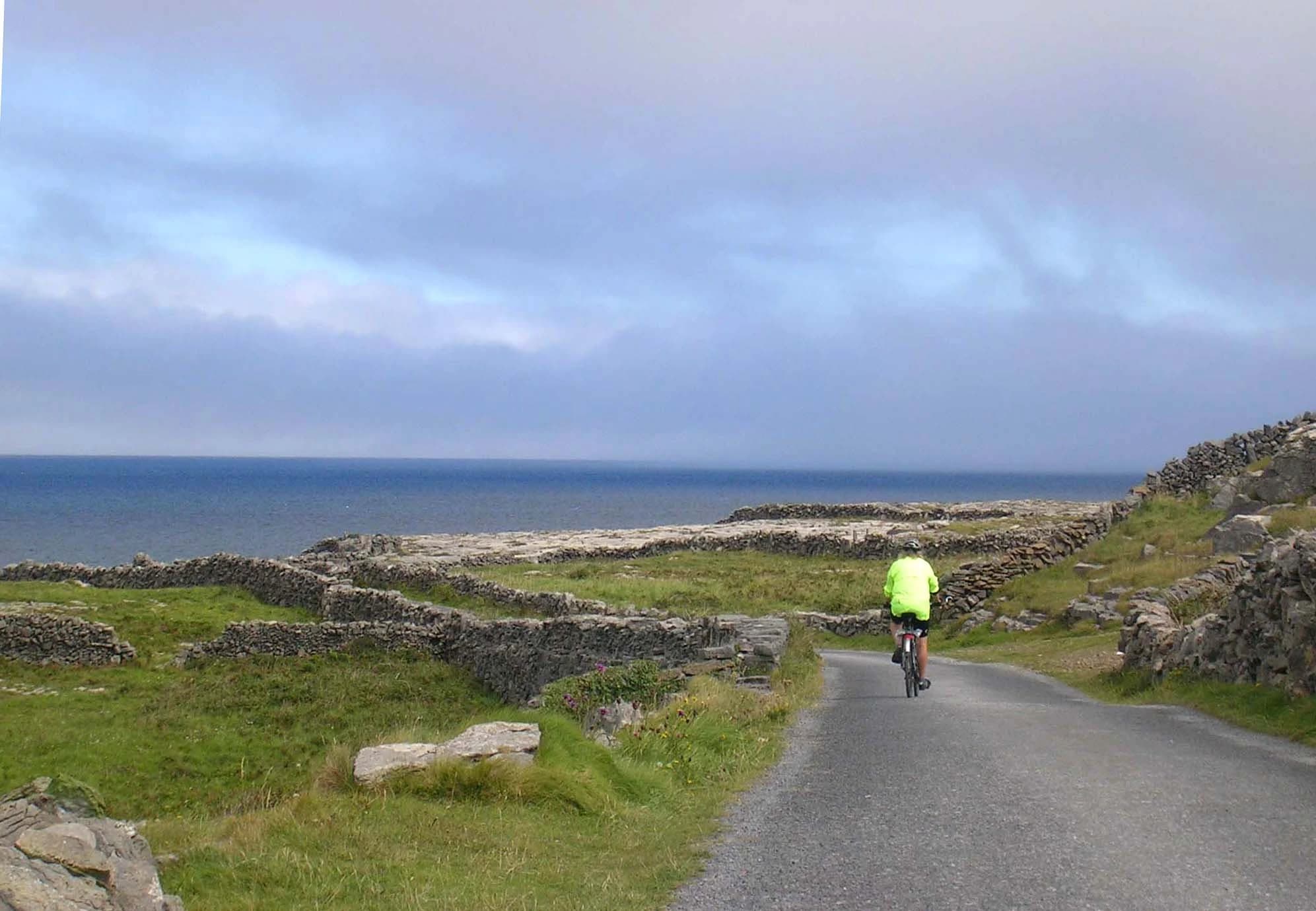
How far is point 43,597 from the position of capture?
32594 millimetres

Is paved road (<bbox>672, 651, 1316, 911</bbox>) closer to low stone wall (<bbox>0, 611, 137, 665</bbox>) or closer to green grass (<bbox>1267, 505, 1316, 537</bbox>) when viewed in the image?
green grass (<bbox>1267, 505, 1316, 537</bbox>)

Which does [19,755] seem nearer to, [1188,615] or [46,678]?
[46,678]

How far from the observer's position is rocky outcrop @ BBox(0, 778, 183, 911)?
486 centimetres

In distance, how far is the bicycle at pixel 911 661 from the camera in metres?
15.7

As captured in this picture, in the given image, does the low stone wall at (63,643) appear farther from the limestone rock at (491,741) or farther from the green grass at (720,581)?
the limestone rock at (491,741)

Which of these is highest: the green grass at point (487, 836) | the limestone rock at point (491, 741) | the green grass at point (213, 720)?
the limestone rock at point (491, 741)

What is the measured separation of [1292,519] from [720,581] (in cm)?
1844

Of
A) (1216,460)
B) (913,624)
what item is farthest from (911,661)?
(1216,460)

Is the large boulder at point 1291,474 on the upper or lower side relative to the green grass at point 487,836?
upper

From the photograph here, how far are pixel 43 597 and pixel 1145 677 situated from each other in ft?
97.1

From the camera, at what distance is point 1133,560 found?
2966cm

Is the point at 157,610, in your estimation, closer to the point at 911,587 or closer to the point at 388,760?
the point at 911,587

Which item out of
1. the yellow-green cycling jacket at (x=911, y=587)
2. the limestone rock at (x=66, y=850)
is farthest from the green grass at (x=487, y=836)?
the yellow-green cycling jacket at (x=911, y=587)

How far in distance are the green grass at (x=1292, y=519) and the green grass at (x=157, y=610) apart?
84.0 ft
